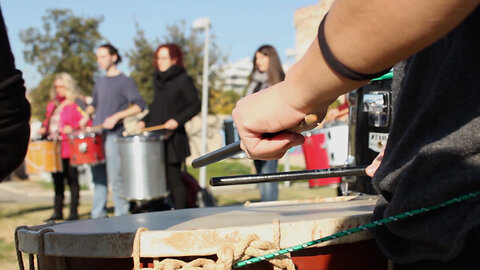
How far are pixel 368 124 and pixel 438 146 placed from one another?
70.9 inches

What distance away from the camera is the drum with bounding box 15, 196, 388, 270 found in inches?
48.9

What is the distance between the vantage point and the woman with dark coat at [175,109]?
5.44 meters

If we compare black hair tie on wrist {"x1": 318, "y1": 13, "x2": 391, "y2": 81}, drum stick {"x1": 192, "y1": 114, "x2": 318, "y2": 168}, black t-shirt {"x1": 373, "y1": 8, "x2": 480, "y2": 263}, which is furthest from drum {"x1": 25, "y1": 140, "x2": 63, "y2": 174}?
black hair tie on wrist {"x1": 318, "y1": 13, "x2": 391, "y2": 81}

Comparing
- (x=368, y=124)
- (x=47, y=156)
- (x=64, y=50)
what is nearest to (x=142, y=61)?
(x=64, y=50)

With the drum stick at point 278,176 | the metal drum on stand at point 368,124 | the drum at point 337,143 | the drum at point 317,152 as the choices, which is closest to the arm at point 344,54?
the drum stick at point 278,176

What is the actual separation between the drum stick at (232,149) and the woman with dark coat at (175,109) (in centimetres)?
376

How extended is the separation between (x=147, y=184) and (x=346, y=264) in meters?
4.26

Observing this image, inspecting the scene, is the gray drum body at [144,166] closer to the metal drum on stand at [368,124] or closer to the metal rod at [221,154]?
the metal drum on stand at [368,124]

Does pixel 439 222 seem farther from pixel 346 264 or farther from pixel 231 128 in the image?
pixel 231 128

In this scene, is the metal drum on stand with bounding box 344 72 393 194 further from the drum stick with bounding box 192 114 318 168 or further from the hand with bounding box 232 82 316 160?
the hand with bounding box 232 82 316 160

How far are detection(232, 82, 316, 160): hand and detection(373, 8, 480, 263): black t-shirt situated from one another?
0.53ft

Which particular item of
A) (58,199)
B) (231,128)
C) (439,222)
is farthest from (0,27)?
(58,199)

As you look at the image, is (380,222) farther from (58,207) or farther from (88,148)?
(58,207)

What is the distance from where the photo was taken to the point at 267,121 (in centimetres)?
105
